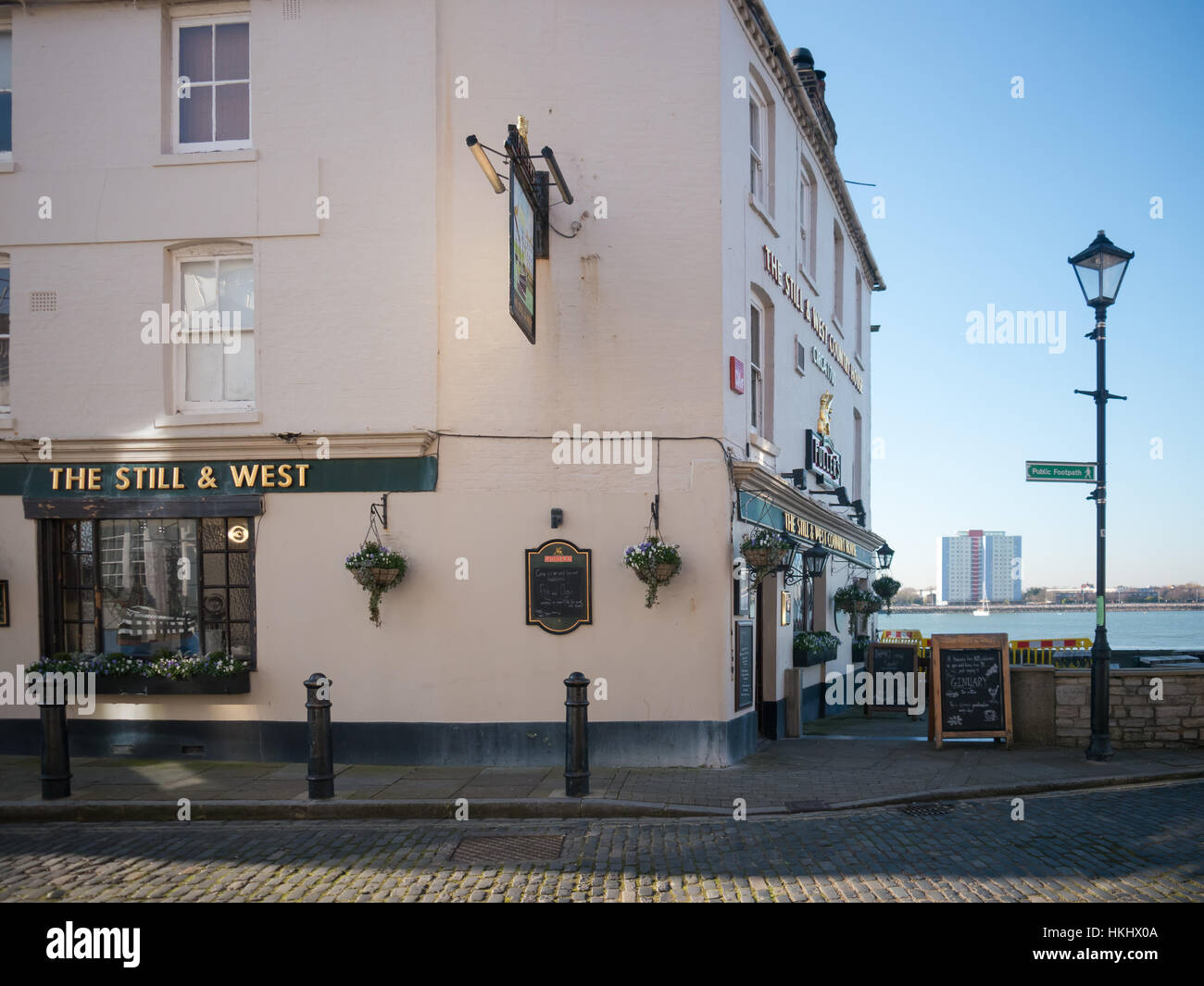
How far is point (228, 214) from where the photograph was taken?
1091cm

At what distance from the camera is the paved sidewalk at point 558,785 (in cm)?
865

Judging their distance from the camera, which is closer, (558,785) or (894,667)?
(558,785)

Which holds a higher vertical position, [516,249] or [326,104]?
[326,104]

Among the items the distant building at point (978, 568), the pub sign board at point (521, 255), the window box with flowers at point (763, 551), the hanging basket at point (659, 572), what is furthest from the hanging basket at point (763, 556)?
the distant building at point (978, 568)

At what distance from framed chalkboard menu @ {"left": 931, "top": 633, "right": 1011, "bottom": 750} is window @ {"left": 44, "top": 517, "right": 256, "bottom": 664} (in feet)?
27.0

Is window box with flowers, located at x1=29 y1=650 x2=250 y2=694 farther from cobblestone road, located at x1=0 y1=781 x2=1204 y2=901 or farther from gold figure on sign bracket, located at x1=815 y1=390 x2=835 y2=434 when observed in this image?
gold figure on sign bracket, located at x1=815 y1=390 x2=835 y2=434

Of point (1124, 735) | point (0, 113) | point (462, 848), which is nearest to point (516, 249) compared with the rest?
point (462, 848)

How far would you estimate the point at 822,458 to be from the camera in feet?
53.0

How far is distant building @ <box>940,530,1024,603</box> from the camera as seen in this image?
288 feet

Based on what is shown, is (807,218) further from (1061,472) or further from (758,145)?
(1061,472)

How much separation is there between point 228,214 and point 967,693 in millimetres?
10454

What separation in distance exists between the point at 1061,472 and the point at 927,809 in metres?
4.53

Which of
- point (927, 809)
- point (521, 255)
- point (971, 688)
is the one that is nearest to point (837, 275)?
point (971, 688)
